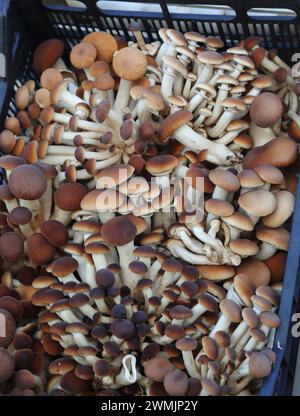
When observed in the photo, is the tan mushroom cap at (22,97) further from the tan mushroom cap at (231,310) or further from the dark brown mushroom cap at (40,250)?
the tan mushroom cap at (231,310)

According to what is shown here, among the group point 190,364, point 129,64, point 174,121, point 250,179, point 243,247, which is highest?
point 129,64

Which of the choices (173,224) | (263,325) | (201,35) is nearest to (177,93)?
(201,35)

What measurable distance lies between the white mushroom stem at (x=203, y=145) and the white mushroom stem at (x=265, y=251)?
0.29m

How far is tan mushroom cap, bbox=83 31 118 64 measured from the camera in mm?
2098

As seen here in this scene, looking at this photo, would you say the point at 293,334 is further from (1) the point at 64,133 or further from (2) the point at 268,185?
(1) the point at 64,133

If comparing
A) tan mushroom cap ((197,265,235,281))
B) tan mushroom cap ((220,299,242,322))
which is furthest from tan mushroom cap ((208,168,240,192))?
tan mushroom cap ((220,299,242,322))

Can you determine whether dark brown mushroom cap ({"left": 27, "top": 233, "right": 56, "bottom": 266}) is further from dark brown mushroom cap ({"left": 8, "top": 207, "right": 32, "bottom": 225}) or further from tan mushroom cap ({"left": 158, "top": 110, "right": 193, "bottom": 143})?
tan mushroom cap ({"left": 158, "top": 110, "right": 193, "bottom": 143})

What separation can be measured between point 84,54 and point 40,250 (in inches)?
26.6

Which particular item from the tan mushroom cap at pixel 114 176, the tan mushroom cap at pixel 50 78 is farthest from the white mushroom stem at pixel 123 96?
the tan mushroom cap at pixel 114 176

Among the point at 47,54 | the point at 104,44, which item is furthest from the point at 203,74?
the point at 47,54

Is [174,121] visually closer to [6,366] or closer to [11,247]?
[11,247]

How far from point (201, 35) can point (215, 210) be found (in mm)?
628

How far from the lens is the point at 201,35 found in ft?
6.64

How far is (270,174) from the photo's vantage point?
5.68 ft
